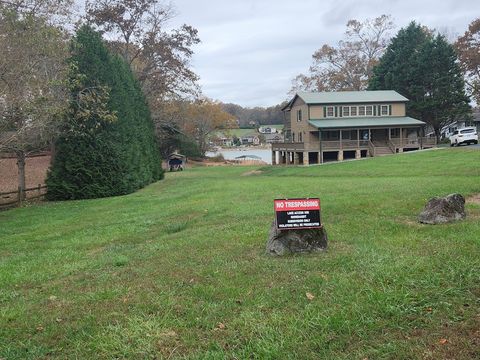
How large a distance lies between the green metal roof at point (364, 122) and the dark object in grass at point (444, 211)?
38596 mm

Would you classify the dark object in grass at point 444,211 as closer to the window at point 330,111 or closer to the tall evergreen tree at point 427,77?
the window at point 330,111

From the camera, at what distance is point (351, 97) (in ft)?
165

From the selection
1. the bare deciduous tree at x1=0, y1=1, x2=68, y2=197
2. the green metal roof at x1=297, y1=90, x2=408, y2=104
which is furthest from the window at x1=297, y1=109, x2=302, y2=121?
the bare deciduous tree at x1=0, y1=1, x2=68, y2=197

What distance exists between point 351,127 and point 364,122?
210cm

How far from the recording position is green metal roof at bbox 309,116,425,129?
46625mm

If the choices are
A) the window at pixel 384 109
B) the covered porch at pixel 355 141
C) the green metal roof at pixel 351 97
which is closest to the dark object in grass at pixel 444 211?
the covered porch at pixel 355 141

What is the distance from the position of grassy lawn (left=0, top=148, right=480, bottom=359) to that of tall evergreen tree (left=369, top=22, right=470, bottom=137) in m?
47.9

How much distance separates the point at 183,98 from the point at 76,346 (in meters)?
40.0

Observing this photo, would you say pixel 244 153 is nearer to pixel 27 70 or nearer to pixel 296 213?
pixel 27 70

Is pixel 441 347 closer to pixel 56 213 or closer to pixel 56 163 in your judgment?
pixel 56 213

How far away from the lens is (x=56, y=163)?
78.1 feet

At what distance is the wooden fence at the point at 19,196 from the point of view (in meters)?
21.5

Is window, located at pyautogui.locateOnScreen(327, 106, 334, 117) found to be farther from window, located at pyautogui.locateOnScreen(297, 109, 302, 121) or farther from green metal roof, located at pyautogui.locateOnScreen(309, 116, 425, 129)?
window, located at pyautogui.locateOnScreen(297, 109, 302, 121)

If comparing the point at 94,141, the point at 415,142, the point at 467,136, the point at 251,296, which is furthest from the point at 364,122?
the point at 251,296
